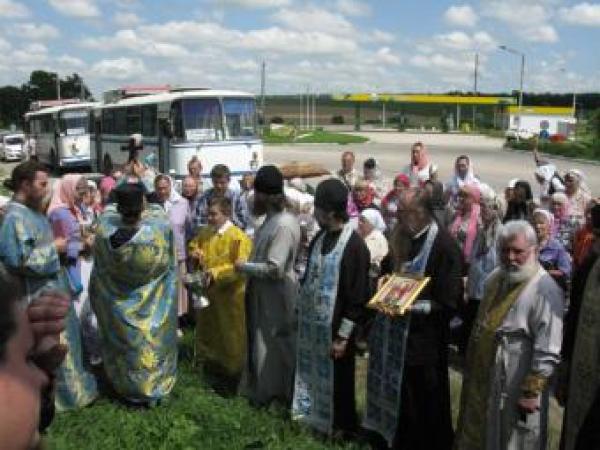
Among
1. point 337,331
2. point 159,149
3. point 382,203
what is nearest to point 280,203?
point 337,331

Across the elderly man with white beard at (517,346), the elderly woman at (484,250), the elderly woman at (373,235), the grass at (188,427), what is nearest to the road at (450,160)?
the elderly woman at (373,235)

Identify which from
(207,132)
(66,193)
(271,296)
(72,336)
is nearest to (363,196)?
(271,296)

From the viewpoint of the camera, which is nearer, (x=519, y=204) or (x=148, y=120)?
(x=519, y=204)

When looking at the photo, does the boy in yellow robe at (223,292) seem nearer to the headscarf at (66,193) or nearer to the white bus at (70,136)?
the headscarf at (66,193)

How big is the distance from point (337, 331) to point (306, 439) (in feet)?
2.54

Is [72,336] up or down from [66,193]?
down

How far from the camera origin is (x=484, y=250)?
6.92 meters

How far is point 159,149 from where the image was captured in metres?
20.2

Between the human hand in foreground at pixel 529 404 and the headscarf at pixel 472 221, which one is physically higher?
the headscarf at pixel 472 221

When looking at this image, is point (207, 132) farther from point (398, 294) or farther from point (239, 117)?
point (398, 294)

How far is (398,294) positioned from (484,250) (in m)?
2.54

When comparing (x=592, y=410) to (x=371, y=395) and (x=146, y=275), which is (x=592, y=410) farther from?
(x=146, y=275)

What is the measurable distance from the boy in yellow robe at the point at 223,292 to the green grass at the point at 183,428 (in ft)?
1.95

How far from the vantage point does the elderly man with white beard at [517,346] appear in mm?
3986
